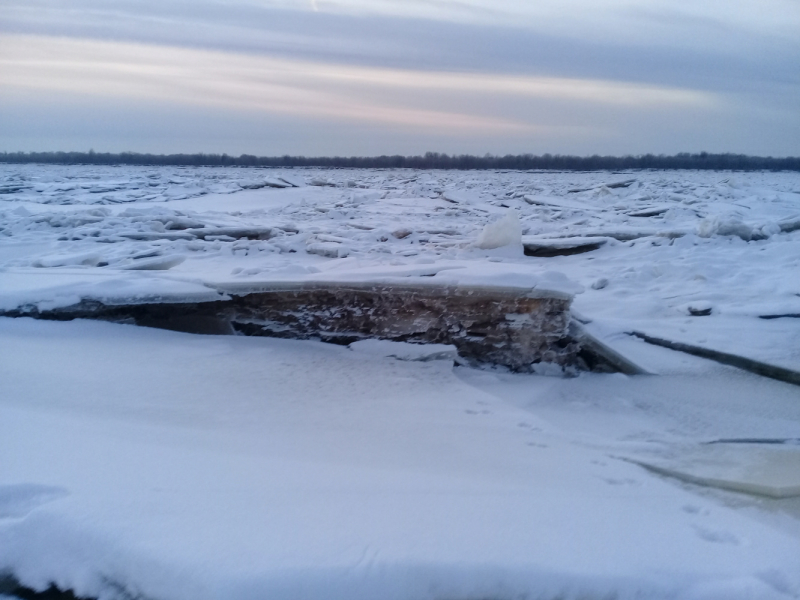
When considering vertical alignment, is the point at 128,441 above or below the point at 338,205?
below

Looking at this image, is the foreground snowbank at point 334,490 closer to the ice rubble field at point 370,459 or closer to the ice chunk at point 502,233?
the ice rubble field at point 370,459

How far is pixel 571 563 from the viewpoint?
155 cm

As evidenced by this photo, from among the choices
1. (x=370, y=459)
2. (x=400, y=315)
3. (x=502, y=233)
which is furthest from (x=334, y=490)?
(x=502, y=233)

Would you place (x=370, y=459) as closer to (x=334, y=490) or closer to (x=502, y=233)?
(x=334, y=490)

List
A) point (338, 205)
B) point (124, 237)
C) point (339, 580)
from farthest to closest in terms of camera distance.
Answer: point (338, 205), point (124, 237), point (339, 580)

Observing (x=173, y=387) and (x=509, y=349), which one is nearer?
(x=173, y=387)

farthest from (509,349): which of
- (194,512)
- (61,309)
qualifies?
(61,309)

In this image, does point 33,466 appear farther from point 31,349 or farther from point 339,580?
point 31,349

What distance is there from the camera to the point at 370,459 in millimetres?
2211

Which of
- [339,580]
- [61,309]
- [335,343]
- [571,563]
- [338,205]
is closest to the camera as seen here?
[339,580]

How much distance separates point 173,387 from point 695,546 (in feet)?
7.51

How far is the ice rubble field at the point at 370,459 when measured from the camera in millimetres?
1470

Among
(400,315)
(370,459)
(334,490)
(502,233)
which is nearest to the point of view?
(334,490)

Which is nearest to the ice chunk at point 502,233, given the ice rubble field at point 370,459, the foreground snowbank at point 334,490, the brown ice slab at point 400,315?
the ice rubble field at point 370,459
